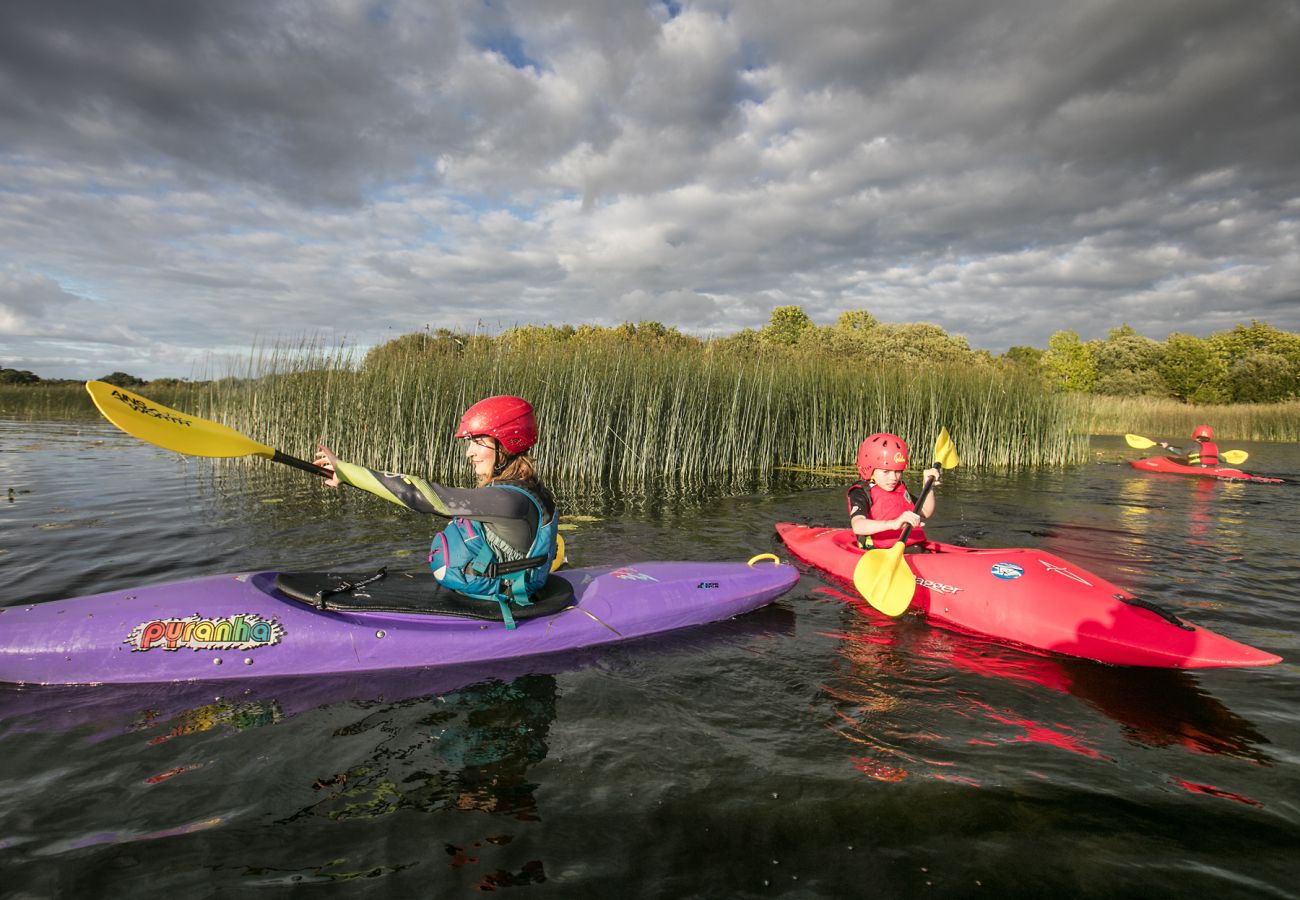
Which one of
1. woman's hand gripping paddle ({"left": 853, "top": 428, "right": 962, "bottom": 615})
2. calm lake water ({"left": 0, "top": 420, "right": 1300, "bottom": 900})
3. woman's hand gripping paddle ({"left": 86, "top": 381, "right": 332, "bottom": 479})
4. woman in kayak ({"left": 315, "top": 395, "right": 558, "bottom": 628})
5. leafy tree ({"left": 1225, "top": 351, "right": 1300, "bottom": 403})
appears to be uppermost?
leafy tree ({"left": 1225, "top": 351, "right": 1300, "bottom": 403})

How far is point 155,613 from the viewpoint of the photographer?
3430 mm

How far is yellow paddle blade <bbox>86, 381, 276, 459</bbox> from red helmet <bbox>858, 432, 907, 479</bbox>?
3.98m

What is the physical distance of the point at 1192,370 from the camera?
4097 cm

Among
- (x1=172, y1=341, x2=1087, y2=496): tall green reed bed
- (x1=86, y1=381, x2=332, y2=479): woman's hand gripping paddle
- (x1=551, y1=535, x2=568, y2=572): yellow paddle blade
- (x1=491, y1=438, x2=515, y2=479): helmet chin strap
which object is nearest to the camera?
(x1=86, y1=381, x2=332, y2=479): woman's hand gripping paddle

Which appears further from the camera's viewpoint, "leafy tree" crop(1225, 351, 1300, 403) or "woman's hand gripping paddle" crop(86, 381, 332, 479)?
"leafy tree" crop(1225, 351, 1300, 403)

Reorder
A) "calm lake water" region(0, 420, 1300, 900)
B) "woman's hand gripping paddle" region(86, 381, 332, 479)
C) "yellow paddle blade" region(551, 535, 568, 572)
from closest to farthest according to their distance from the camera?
"calm lake water" region(0, 420, 1300, 900), "woman's hand gripping paddle" region(86, 381, 332, 479), "yellow paddle blade" region(551, 535, 568, 572)

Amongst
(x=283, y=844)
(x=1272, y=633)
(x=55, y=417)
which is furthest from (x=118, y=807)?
(x=55, y=417)

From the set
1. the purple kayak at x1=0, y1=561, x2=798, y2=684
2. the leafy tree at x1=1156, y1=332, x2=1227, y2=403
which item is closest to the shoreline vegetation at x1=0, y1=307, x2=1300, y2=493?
the purple kayak at x1=0, y1=561, x2=798, y2=684

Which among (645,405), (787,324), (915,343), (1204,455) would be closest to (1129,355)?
(915,343)

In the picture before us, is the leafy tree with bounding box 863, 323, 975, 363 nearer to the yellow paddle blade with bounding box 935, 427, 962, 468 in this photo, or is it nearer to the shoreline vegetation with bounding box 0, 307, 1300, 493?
the shoreline vegetation with bounding box 0, 307, 1300, 493

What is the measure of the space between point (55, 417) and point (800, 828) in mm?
31023

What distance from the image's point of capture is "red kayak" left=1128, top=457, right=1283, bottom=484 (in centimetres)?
1176

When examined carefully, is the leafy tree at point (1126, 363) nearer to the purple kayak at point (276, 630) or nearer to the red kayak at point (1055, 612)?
the red kayak at point (1055, 612)

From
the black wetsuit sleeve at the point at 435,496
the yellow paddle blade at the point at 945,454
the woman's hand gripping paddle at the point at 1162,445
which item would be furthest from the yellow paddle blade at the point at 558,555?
the woman's hand gripping paddle at the point at 1162,445
